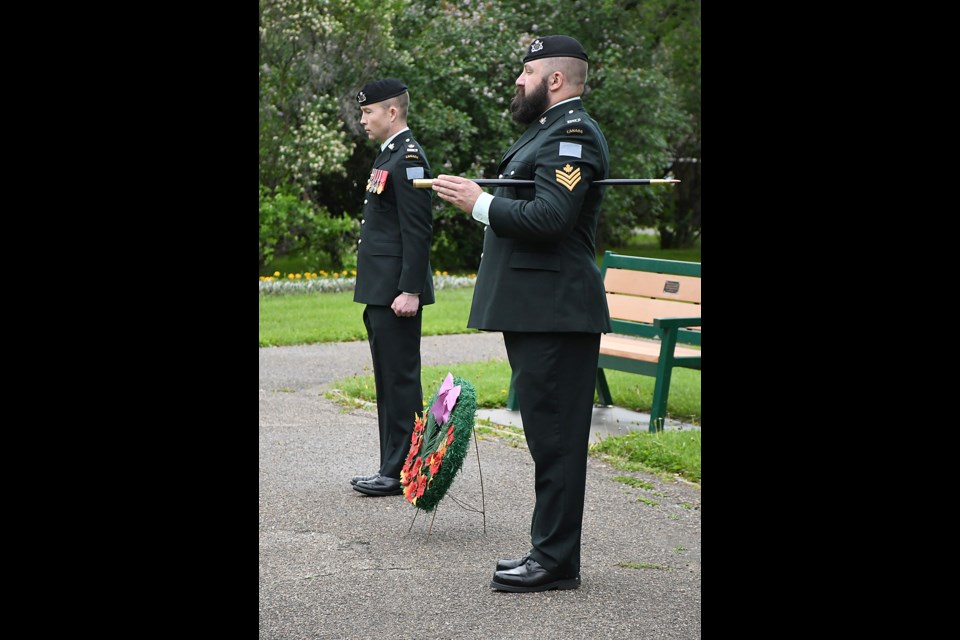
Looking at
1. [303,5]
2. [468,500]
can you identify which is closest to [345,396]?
[468,500]

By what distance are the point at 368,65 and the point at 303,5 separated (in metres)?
1.48

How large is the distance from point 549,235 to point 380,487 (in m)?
2.21

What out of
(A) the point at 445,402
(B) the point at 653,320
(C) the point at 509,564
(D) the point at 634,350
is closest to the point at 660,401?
(D) the point at 634,350

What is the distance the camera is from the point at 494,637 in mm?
3910

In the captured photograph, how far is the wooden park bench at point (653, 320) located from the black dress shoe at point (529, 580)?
2.91 meters

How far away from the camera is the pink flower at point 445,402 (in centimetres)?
511

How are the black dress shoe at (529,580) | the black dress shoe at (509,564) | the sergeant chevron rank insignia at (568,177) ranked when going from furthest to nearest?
the black dress shoe at (509,564) < the black dress shoe at (529,580) < the sergeant chevron rank insignia at (568,177)

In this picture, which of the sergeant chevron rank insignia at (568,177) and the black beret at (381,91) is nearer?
the sergeant chevron rank insignia at (568,177)

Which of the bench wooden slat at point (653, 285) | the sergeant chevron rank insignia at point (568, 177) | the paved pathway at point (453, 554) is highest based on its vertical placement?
the sergeant chevron rank insignia at point (568, 177)

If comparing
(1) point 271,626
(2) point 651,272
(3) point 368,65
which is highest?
(3) point 368,65

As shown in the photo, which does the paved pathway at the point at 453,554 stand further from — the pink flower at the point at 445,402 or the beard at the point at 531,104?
the beard at the point at 531,104

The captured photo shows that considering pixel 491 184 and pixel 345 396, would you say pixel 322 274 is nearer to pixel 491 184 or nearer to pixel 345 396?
pixel 345 396

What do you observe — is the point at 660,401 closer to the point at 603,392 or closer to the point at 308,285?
the point at 603,392

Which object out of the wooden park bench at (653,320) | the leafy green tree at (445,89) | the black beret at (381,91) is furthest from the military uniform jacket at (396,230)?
the leafy green tree at (445,89)
